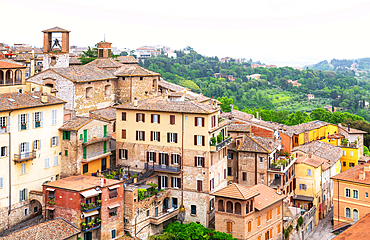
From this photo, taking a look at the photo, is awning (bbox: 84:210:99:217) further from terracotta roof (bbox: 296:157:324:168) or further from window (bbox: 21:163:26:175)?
terracotta roof (bbox: 296:157:324:168)

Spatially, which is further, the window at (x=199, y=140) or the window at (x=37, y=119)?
the window at (x=199, y=140)

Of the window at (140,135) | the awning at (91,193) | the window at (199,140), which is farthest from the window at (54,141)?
the window at (199,140)

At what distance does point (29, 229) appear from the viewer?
3170cm

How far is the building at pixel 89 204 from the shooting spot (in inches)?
1305

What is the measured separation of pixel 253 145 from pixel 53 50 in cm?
2435

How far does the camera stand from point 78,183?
115 ft

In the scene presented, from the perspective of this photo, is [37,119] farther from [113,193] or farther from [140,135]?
[140,135]

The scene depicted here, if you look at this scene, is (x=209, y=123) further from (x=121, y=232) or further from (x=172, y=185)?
(x=121, y=232)

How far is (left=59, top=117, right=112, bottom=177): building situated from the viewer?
125 feet

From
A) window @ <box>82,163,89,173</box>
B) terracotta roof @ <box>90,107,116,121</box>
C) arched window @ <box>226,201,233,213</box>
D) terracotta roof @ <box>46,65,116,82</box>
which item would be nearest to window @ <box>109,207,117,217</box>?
window @ <box>82,163,89,173</box>

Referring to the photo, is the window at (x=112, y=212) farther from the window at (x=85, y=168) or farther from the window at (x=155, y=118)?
the window at (x=155, y=118)

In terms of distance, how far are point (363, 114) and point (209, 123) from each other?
115821 millimetres

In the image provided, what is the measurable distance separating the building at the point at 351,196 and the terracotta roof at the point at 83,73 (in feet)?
86.0

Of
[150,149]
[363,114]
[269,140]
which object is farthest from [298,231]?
[363,114]
